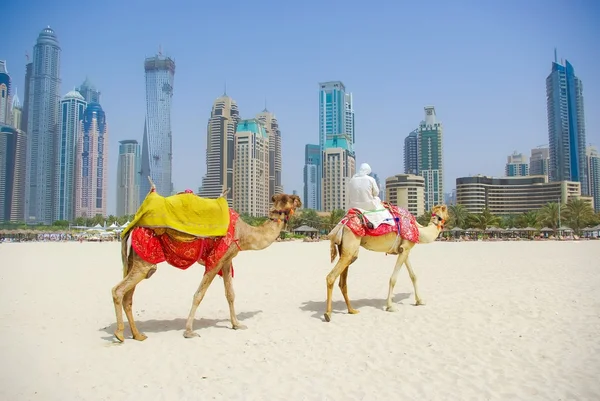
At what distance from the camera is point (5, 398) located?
4.52 m

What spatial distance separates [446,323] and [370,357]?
2.25m

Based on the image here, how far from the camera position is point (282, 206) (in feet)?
25.7

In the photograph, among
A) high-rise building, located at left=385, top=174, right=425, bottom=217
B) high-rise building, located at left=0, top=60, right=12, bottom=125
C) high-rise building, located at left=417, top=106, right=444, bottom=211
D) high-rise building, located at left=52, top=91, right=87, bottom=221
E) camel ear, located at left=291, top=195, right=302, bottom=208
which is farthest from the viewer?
high-rise building, located at left=417, top=106, right=444, bottom=211

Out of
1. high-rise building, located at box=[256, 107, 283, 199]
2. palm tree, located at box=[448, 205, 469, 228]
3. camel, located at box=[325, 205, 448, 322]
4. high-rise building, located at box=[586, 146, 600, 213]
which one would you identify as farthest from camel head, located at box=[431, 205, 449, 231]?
high-rise building, located at box=[586, 146, 600, 213]

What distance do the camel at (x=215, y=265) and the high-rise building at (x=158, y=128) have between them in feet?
581

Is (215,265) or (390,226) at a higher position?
(390,226)

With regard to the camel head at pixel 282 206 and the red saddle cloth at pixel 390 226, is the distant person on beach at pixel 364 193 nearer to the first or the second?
the red saddle cloth at pixel 390 226

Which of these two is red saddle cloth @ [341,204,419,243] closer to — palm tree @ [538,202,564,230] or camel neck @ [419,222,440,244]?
camel neck @ [419,222,440,244]

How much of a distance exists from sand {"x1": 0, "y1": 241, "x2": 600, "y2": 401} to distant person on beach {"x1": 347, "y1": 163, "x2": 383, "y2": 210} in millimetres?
2197

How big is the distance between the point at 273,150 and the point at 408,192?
65.3m

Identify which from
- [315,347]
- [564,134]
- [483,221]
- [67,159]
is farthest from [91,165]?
[564,134]

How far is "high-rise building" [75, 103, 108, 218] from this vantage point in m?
122

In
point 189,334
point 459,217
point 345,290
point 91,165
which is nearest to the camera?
point 189,334

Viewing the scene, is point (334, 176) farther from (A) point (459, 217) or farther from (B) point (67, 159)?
(B) point (67, 159)
